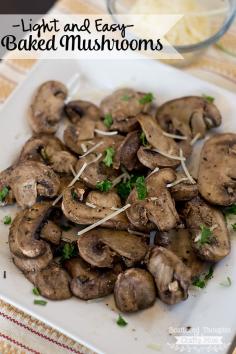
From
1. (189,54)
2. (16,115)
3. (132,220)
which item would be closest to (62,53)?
(16,115)

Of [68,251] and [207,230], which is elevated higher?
[207,230]

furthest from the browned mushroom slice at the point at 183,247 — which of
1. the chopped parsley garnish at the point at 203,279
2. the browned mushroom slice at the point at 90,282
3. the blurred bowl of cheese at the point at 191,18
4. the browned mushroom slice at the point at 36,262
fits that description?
the blurred bowl of cheese at the point at 191,18

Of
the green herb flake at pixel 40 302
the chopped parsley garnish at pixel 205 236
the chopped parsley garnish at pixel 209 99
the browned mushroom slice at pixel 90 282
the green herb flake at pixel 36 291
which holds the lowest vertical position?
the green herb flake at pixel 40 302

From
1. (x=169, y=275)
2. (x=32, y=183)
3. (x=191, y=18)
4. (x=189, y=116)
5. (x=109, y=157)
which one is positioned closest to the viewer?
(x=169, y=275)

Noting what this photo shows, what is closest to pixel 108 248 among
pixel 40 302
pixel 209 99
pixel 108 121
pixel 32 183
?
pixel 40 302

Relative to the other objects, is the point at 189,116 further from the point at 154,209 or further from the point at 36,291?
the point at 36,291

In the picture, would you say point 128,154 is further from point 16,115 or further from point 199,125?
point 16,115

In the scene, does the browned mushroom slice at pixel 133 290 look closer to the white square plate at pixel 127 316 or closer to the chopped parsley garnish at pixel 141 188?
the white square plate at pixel 127 316
